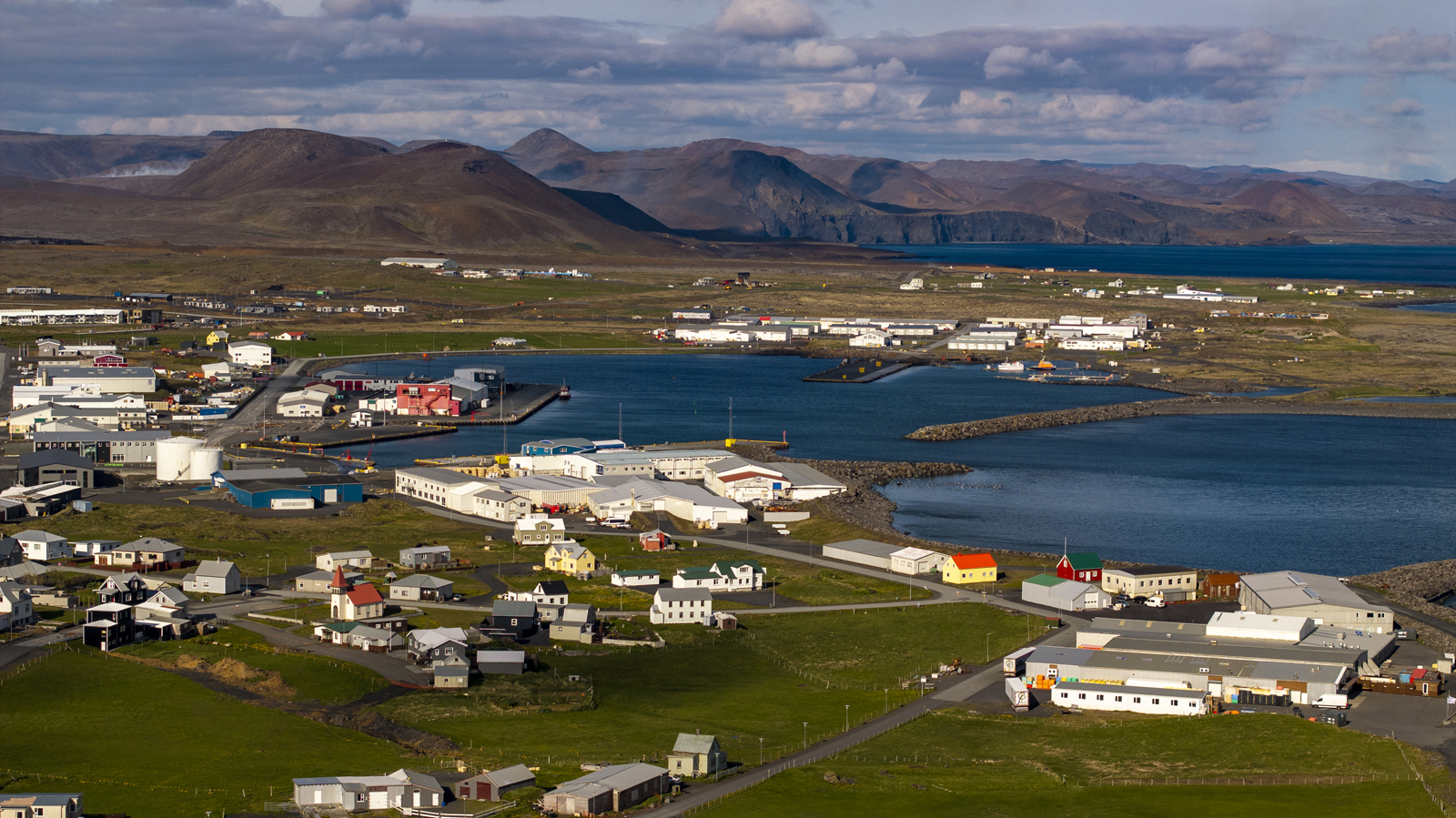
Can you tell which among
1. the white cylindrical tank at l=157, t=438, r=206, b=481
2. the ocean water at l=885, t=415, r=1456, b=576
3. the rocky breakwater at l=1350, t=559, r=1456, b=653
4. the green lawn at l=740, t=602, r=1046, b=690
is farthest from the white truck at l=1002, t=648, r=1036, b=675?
the white cylindrical tank at l=157, t=438, r=206, b=481

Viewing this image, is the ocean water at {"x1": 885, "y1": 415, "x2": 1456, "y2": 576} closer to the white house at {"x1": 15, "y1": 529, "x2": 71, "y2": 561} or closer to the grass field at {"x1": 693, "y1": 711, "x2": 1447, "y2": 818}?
the grass field at {"x1": 693, "y1": 711, "x2": 1447, "y2": 818}

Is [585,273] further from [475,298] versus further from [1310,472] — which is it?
[1310,472]

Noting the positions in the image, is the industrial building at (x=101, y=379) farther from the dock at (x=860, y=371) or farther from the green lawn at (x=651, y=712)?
the green lawn at (x=651, y=712)

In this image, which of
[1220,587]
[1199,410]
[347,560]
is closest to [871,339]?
[1199,410]

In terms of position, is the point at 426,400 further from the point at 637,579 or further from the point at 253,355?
the point at 637,579

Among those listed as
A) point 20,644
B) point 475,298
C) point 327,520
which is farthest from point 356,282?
point 20,644

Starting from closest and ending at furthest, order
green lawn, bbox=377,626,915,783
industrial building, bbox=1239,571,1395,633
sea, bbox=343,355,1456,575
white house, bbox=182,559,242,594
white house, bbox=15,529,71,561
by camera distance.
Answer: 1. green lawn, bbox=377,626,915,783
2. industrial building, bbox=1239,571,1395,633
3. white house, bbox=182,559,242,594
4. white house, bbox=15,529,71,561
5. sea, bbox=343,355,1456,575

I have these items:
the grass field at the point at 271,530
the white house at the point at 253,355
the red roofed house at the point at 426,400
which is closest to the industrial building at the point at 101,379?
the white house at the point at 253,355
